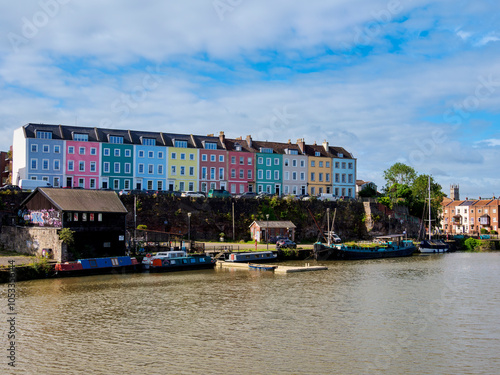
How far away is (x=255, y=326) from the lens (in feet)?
80.9

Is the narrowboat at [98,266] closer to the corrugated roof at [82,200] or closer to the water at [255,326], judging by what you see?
the water at [255,326]

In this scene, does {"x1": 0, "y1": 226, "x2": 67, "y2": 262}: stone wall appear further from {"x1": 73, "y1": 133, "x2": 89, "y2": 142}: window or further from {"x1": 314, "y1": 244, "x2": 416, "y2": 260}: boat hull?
{"x1": 314, "y1": 244, "x2": 416, "y2": 260}: boat hull

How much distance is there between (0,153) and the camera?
7975 cm

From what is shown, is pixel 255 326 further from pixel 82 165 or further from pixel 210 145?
pixel 210 145

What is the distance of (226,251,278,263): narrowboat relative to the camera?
50.6 meters

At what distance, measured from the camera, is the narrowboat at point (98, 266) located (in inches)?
1567

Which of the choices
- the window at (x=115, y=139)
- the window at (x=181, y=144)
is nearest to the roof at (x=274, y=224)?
the window at (x=181, y=144)

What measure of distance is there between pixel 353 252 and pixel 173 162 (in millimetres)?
29013

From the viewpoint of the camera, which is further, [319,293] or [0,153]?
[0,153]

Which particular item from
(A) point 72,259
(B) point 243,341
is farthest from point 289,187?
(B) point 243,341

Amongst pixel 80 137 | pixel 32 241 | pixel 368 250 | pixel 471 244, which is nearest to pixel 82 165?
pixel 80 137

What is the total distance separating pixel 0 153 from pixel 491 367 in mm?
78209

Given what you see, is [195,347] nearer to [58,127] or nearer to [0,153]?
[58,127]

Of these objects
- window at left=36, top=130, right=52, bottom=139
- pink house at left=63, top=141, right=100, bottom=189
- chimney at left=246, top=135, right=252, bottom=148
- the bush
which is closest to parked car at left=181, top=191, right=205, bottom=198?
pink house at left=63, top=141, right=100, bottom=189
